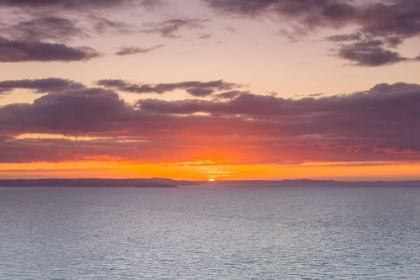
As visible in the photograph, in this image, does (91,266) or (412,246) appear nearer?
(91,266)

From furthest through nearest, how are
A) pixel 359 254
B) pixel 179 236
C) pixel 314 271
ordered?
1. pixel 179 236
2. pixel 359 254
3. pixel 314 271

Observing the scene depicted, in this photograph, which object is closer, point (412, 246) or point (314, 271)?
point (314, 271)

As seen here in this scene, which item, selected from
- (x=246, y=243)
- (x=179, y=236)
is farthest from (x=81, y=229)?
(x=246, y=243)

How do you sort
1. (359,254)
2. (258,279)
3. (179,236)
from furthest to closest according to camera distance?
(179,236)
(359,254)
(258,279)

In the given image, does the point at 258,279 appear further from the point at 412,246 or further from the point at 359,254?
the point at 412,246

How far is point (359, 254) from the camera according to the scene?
91125 millimetres

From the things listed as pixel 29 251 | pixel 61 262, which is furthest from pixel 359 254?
pixel 29 251

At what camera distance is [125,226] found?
143 meters

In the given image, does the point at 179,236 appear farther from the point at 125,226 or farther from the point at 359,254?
the point at 359,254

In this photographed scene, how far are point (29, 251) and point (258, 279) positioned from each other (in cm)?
4520

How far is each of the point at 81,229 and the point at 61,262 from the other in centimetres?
5414

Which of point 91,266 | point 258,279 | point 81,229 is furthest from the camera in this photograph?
point 81,229

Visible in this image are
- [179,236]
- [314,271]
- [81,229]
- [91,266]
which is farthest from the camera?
[81,229]

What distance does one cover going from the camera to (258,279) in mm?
69625
